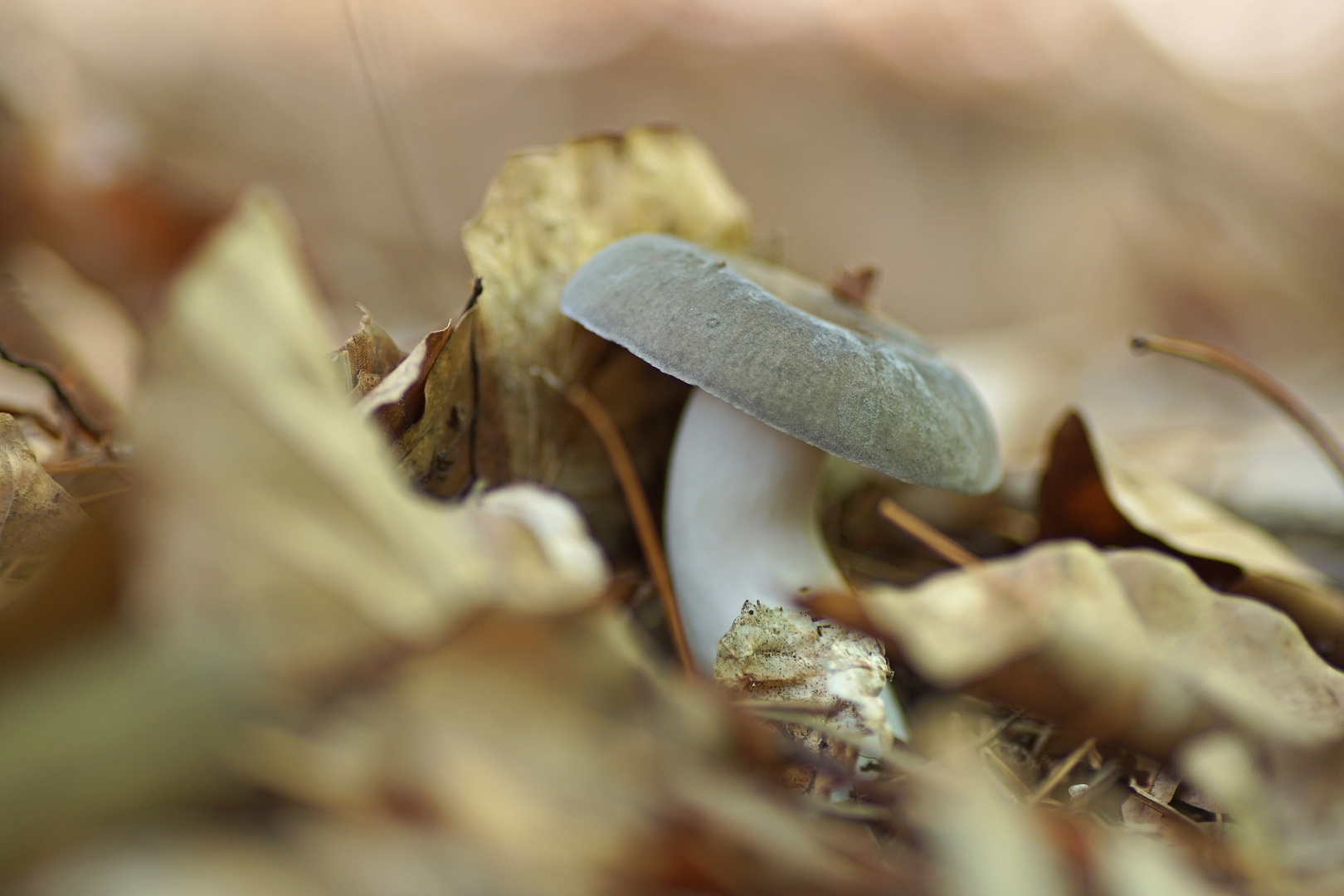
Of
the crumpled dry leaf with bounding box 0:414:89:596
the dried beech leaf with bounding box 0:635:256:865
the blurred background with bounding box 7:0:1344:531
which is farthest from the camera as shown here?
the blurred background with bounding box 7:0:1344:531

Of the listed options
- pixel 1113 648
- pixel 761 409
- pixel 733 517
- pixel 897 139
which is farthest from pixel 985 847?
pixel 897 139

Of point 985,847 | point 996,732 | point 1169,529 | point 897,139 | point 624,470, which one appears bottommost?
point 897,139

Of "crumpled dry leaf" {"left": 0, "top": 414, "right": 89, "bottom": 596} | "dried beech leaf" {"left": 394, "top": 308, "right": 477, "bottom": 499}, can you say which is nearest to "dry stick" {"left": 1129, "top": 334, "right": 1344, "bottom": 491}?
"dried beech leaf" {"left": 394, "top": 308, "right": 477, "bottom": 499}

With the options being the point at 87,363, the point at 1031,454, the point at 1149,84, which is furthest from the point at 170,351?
the point at 1149,84

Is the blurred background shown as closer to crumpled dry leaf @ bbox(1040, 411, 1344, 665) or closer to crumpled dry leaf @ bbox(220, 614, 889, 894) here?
crumpled dry leaf @ bbox(1040, 411, 1344, 665)

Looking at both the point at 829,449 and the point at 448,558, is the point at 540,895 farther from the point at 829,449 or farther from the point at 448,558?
the point at 829,449

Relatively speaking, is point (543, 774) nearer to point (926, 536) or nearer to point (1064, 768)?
point (1064, 768)

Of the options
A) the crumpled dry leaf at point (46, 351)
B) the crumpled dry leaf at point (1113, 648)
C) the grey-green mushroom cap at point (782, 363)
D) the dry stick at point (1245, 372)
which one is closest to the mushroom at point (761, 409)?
the grey-green mushroom cap at point (782, 363)
